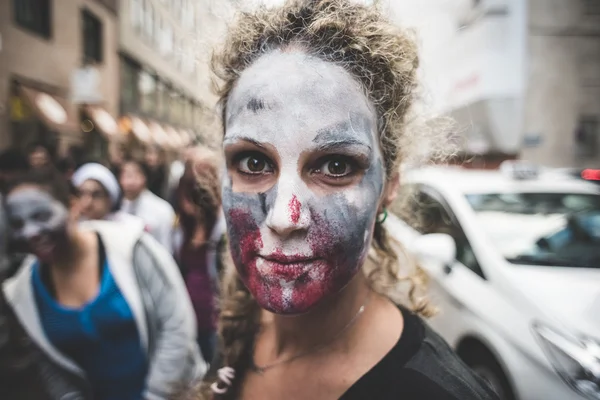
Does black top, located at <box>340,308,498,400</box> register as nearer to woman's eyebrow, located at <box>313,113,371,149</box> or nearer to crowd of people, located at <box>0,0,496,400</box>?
crowd of people, located at <box>0,0,496,400</box>

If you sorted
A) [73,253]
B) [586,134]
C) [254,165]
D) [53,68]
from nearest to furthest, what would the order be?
[254,165]
[73,253]
[53,68]
[586,134]

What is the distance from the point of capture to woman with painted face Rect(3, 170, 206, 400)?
184 centimetres

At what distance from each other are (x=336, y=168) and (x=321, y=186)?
6 centimetres

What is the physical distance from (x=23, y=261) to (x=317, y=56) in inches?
91.6

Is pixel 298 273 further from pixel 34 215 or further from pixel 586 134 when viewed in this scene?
pixel 586 134

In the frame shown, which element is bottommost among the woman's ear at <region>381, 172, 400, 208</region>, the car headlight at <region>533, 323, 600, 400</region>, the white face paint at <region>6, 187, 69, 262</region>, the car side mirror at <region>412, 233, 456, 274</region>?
the car headlight at <region>533, 323, 600, 400</region>

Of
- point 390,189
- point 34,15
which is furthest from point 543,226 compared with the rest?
point 34,15

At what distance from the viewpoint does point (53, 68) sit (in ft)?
33.0

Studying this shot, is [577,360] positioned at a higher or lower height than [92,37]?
lower

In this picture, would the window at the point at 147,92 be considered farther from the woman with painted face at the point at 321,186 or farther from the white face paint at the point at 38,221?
the woman with painted face at the point at 321,186

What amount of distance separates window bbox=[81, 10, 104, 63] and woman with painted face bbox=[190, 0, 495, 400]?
1163cm

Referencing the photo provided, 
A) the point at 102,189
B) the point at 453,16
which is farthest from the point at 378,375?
the point at 102,189

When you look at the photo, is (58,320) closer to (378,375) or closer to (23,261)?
(23,261)

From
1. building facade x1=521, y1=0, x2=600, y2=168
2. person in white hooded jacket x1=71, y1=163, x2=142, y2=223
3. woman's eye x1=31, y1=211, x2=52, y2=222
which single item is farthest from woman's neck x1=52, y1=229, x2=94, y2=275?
building facade x1=521, y1=0, x2=600, y2=168
